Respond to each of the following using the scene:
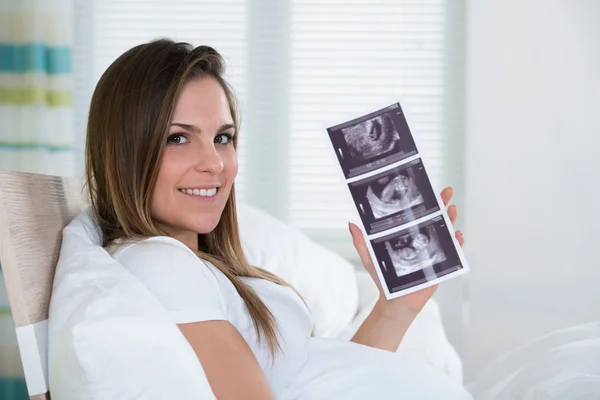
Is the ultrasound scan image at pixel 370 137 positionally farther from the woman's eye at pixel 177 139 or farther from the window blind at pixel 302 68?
the window blind at pixel 302 68

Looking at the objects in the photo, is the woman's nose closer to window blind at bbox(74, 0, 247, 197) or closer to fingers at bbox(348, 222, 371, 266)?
fingers at bbox(348, 222, 371, 266)

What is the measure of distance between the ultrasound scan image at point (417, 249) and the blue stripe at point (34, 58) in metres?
1.98

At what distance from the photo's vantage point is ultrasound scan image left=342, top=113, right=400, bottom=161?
120 cm

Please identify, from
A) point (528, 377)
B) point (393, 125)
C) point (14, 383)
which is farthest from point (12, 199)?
point (14, 383)

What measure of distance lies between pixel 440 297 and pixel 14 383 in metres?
1.72

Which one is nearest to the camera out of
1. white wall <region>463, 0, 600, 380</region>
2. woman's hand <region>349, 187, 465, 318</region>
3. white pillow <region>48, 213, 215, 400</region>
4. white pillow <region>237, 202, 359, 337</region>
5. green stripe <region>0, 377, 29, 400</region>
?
white pillow <region>48, 213, 215, 400</region>

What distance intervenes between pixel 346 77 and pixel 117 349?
2290 millimetres

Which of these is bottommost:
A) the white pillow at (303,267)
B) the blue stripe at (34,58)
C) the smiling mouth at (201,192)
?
the white pillow at (303,267)

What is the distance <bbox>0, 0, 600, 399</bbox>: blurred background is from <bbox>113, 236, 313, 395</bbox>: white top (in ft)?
5.91

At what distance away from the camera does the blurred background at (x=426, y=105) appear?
278 cm

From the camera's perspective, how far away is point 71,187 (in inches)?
47.9

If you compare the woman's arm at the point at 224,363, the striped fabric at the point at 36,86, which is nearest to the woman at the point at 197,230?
the woman's arm at the point at 224,363

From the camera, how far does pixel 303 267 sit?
1.95 m

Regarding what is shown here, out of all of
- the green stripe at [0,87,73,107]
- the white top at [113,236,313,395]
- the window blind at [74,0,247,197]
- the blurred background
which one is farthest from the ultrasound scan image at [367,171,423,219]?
the green stripe at [0,87,73,107]
